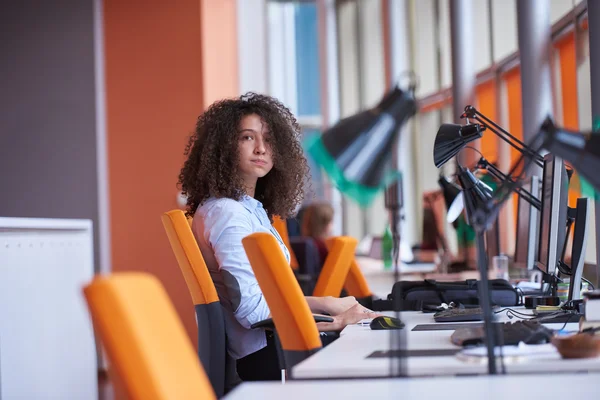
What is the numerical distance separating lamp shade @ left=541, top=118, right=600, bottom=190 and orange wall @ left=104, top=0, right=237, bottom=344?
18.9 feet

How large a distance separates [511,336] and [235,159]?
4.80 ft

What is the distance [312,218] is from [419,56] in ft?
13.1

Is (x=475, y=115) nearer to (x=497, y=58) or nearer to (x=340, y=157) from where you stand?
(x=340, y=157)

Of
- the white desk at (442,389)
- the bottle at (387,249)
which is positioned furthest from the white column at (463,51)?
the white desk at (442,389)

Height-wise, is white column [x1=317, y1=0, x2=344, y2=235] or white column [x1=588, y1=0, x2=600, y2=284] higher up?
white column [x1=317, y1=0, x2=344, y2=235]

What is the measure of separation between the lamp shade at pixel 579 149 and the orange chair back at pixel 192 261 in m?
1.44

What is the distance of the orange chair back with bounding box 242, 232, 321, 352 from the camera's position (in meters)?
2.01

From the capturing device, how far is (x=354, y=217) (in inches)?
477

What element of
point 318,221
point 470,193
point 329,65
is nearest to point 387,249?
point 318,221

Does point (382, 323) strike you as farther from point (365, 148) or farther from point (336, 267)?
point (336, 267)

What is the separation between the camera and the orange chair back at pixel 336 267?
11.1ft

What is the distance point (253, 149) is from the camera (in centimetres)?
309

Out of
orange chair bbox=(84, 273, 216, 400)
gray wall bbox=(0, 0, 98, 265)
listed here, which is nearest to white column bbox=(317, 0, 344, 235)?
gray wall bbox=(0, 0, 98, 265)

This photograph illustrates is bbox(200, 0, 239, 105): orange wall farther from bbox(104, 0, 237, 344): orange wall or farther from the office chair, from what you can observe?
the office chair
